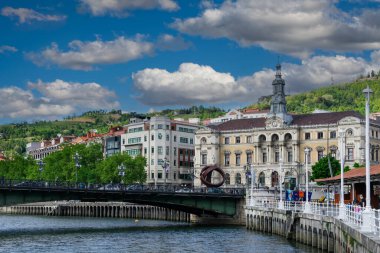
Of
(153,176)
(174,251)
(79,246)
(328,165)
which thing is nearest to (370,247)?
(174,251)

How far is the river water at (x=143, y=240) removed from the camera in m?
67.8

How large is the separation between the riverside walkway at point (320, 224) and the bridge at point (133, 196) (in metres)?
4.23

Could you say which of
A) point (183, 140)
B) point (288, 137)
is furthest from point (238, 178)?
point (183, 140)

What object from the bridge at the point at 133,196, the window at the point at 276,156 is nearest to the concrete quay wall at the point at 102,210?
the bridge at the point at 133,196

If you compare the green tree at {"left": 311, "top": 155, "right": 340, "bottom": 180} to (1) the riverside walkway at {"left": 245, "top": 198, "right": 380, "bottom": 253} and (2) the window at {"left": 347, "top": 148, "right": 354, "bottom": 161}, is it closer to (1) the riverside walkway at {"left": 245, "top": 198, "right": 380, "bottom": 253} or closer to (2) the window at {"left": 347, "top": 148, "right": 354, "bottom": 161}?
(2) the window at {"left": 347, "top": 148, "right": 354, "bottom": 161}

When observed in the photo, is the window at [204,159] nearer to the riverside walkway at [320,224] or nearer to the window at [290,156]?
the window at [290,156]

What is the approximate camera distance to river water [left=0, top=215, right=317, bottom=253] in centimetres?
6775

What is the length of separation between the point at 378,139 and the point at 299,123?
16867 mm

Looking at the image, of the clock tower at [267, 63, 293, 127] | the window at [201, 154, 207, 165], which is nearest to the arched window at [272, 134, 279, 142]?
the clock tower at [267, 63, 293, 127]

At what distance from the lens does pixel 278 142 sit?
171 m

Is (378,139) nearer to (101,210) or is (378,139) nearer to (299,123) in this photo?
(299,123)

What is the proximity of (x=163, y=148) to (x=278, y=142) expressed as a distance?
106 ft

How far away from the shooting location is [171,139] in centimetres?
19362

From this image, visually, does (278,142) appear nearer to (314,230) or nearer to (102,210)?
(102,210)
